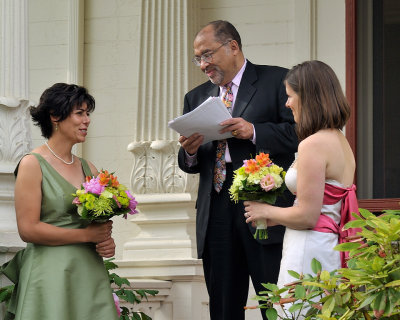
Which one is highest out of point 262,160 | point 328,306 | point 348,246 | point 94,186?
point 262,160

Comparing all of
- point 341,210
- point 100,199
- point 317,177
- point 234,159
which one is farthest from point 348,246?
point 234,159

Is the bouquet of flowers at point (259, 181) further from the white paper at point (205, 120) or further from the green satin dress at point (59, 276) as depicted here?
the green satin dress at point (59, 276)

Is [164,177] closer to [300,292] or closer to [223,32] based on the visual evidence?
[223,32]

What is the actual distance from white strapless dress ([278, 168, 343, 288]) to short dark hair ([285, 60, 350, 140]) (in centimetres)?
23

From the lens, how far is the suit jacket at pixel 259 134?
523 centimetres

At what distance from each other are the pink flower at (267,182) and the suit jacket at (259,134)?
0.65 m

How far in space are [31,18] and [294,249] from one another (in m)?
4.62

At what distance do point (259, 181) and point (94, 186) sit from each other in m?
0.86

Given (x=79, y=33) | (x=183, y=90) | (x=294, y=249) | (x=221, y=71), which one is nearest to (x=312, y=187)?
(x=294, y=249)

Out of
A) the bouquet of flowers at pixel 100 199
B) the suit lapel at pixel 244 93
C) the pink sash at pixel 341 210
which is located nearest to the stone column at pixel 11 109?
the bouquet of flowers at pixel 100 199

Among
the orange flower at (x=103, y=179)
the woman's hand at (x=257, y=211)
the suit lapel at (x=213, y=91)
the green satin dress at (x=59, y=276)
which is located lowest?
the green satin dress at (x=59, y=276)

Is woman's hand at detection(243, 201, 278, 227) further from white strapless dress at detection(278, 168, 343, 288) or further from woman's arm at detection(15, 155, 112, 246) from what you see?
woman's arm at detection(15, 155, 112, 246)

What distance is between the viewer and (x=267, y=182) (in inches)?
179

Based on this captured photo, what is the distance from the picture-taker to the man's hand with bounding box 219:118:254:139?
5.09m
